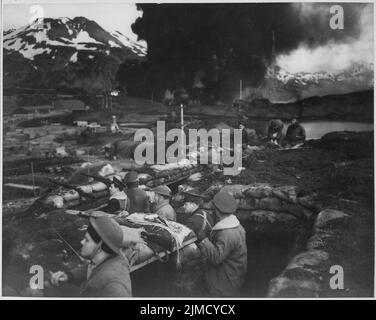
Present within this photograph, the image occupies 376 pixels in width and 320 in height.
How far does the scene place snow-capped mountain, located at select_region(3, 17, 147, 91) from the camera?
4711 millimetres

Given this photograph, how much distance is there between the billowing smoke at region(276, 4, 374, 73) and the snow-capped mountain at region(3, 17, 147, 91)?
170 centimetres

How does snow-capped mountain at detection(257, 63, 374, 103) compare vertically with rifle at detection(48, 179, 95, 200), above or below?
above

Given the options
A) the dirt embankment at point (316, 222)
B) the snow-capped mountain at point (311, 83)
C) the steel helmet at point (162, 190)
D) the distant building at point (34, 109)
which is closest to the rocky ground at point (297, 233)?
the dirt embankment at point (316, 222)

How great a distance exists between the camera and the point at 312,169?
15.1 ft

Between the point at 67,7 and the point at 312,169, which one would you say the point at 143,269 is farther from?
the point at 67,7

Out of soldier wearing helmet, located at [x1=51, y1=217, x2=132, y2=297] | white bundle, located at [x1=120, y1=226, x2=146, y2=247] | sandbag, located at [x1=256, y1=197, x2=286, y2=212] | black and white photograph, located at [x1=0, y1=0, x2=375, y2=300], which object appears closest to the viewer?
soldier wearing helmet, located at [x1=51, y1=217, x2=132, y2=297]

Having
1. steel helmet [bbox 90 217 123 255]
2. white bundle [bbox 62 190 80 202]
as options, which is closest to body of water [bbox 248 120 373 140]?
steel helmet [bbox 90 217 123 255]

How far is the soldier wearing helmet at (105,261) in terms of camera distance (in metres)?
4.19

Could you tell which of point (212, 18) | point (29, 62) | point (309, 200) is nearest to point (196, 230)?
point (309, 200)

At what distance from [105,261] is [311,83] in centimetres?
264

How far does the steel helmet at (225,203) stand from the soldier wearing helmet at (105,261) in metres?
0.96

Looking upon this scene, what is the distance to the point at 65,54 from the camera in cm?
483

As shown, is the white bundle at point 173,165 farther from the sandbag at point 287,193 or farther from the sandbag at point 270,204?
the sandbag at point 287,193

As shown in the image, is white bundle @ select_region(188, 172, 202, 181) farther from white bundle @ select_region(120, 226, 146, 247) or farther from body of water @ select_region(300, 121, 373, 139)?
body of water @ select_region(300, 121, 373, 139)
